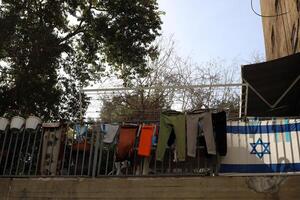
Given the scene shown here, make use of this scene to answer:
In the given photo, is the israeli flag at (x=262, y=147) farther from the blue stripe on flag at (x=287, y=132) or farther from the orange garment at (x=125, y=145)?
the orange garment at (x=125, y=145)

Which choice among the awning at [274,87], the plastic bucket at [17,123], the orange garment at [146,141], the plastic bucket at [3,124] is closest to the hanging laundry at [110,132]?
the orange garment at [146,141]

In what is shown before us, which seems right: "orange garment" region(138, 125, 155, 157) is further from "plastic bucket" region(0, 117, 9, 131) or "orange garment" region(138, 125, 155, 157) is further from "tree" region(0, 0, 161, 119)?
"tree" region(0, 0, 161, 119)

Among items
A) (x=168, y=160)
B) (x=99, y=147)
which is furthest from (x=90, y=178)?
(x=168, y=160)

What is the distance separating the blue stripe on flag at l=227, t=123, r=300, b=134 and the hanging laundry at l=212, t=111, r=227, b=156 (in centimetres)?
50

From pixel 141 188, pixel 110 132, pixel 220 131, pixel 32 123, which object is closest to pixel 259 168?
pixel 220 131

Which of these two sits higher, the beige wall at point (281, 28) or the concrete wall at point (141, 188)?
the beige wall at point (281, 28)

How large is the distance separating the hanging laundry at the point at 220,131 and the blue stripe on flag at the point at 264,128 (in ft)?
1.65

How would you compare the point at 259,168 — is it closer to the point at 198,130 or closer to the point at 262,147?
the point at 262,147

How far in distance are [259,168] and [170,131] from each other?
1.82m

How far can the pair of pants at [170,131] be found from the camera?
23.7 feet

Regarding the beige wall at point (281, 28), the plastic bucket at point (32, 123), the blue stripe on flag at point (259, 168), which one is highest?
the beige wall at point (281, 28)

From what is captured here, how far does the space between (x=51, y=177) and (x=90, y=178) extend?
0.75m

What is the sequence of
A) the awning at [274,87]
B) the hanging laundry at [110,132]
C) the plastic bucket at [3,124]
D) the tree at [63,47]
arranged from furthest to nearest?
the tree at [63,47] → the awning at [274,87] → the plastic bucket at [3,124] → the hanging laundry at [110,132]

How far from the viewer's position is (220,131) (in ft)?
23.8
